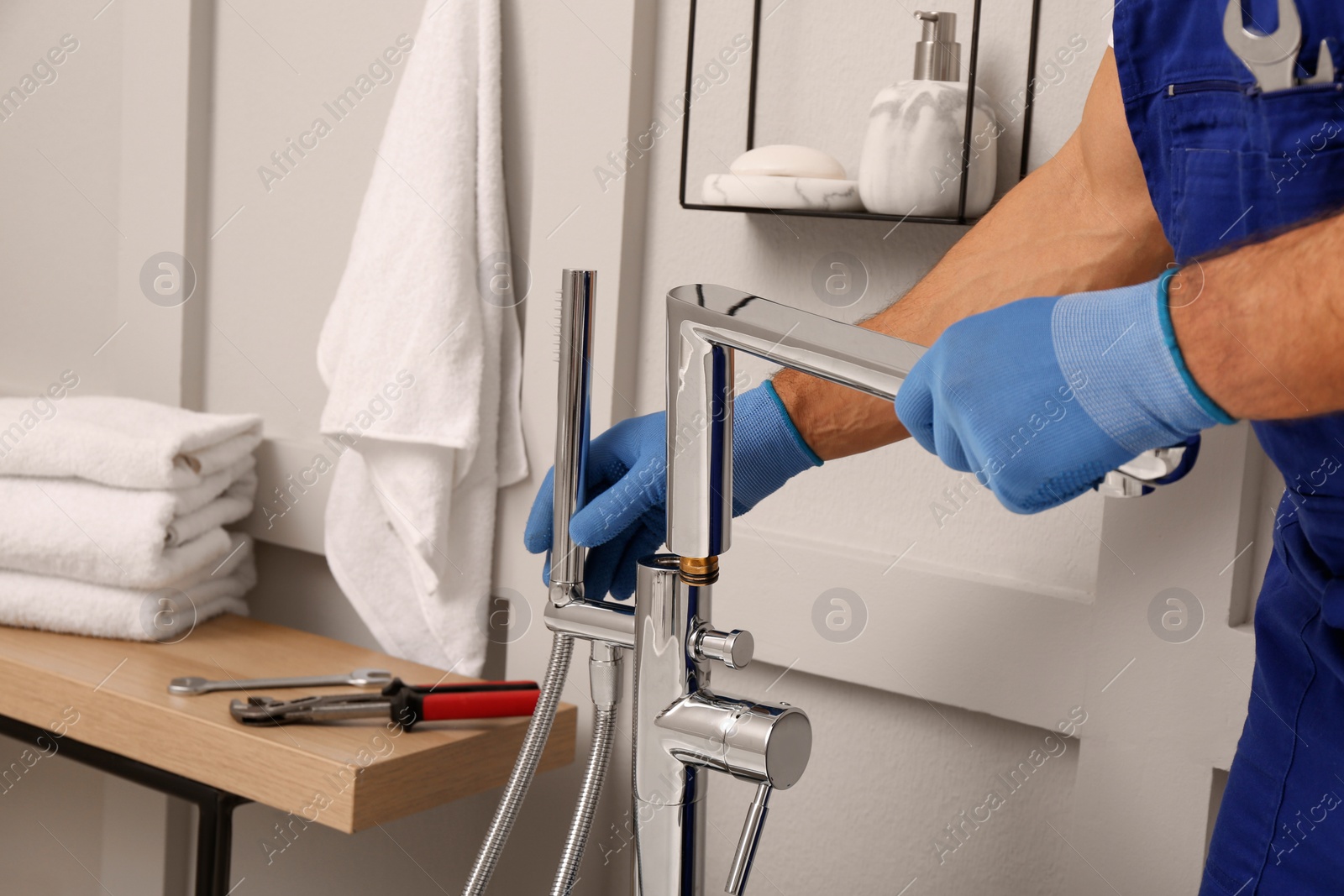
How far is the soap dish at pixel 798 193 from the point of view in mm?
766

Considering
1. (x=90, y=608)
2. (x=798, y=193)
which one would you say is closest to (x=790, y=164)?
(x=798, y=193)

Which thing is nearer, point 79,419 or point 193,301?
point 79,419

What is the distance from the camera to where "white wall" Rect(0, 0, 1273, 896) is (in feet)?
2.47

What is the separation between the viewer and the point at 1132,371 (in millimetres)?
417

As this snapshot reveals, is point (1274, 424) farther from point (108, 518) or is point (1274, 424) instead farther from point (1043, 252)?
point (108, 518)

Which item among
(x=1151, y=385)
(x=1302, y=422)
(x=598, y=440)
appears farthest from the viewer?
(x=598, y=440)

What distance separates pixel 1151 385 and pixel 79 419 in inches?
39.0

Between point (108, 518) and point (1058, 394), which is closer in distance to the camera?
point (1058, 394)

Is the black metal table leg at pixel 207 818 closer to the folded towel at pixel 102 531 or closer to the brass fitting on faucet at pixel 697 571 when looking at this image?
the folded towel at pixel 102 531

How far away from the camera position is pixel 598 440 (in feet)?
2.35

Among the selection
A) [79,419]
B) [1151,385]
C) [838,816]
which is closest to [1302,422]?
[1151,385]

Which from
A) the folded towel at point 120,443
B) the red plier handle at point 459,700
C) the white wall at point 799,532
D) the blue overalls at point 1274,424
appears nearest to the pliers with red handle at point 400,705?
the red plier handle at point 459,700

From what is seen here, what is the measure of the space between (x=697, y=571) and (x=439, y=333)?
1.73 ft

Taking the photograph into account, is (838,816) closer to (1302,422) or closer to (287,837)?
(1302,422)
